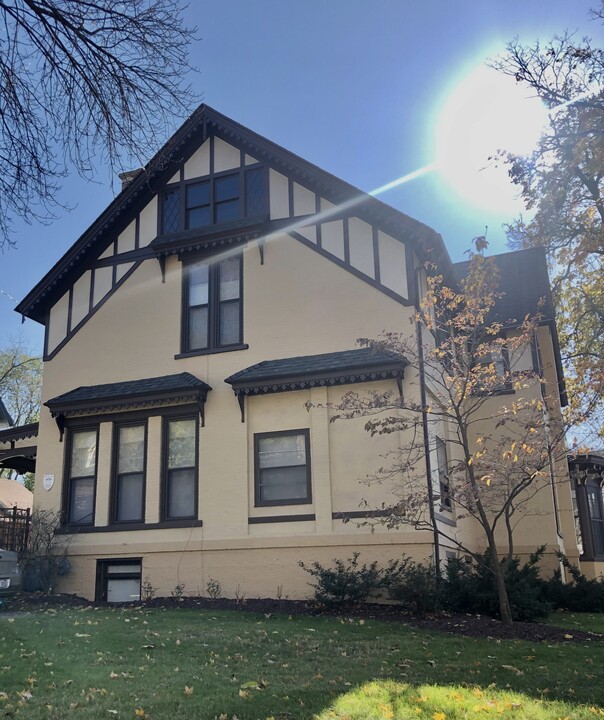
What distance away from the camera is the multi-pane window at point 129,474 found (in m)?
15.3

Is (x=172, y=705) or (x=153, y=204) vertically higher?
(x=153, y=204)

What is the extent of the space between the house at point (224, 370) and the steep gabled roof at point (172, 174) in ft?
0.14

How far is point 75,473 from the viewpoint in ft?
52.4

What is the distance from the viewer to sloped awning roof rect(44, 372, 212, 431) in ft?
48.8

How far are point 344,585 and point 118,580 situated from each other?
5504mm

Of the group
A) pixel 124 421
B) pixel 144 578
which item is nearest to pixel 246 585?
pixel 144 578

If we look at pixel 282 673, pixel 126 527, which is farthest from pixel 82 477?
pixel 282 673

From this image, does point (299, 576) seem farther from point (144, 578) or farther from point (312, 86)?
point (312, 86)

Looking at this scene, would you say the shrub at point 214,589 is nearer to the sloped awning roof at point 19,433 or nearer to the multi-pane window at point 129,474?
the multi-pane window at point 129,474

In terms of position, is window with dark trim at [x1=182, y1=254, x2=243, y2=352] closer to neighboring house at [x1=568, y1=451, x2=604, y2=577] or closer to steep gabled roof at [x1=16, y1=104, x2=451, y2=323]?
steep gabled roof at [x1=16, y1=104, x2=451, y2=323]

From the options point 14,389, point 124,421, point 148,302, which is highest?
point 14,389

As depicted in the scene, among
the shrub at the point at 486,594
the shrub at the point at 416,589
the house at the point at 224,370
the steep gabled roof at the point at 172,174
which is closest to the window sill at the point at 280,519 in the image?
the house at the point at 224,370

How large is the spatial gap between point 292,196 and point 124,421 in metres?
5.99

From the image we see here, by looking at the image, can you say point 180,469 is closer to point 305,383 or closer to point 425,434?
point 305,383
